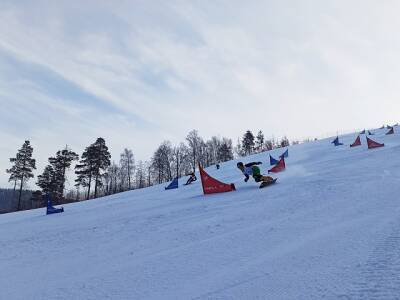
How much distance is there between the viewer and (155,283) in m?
5.50

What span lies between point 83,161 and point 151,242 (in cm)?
5581

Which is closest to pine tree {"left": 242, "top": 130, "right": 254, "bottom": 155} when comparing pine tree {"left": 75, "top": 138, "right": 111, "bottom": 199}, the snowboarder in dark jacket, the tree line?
the tree line

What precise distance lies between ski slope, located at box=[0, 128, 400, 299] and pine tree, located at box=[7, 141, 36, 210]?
52445 millimetres

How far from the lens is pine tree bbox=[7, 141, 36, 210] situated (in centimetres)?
5859

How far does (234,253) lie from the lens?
6441 mm

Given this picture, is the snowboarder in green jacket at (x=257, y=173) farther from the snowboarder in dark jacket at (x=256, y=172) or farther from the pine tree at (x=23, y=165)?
the pine tree at (x=23, y=165)

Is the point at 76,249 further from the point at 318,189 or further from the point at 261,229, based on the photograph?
the point at 318,189

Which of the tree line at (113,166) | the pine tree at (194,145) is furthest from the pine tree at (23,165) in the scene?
the pine tree at (194,145)

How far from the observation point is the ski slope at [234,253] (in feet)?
15.4

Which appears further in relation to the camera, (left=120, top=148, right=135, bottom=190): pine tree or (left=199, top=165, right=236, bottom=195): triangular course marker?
(left=120, top=148, right=135, bottom=190): pine tree

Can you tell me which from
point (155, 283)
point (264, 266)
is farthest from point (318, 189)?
point (155, 283)

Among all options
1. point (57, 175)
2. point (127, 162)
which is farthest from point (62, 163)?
point (127, 162)

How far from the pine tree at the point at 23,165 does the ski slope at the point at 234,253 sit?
52.4m

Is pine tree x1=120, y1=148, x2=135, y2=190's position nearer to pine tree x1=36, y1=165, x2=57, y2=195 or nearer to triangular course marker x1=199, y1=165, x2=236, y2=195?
pine tree x1=36, y1=165, x2=57, y2=195
